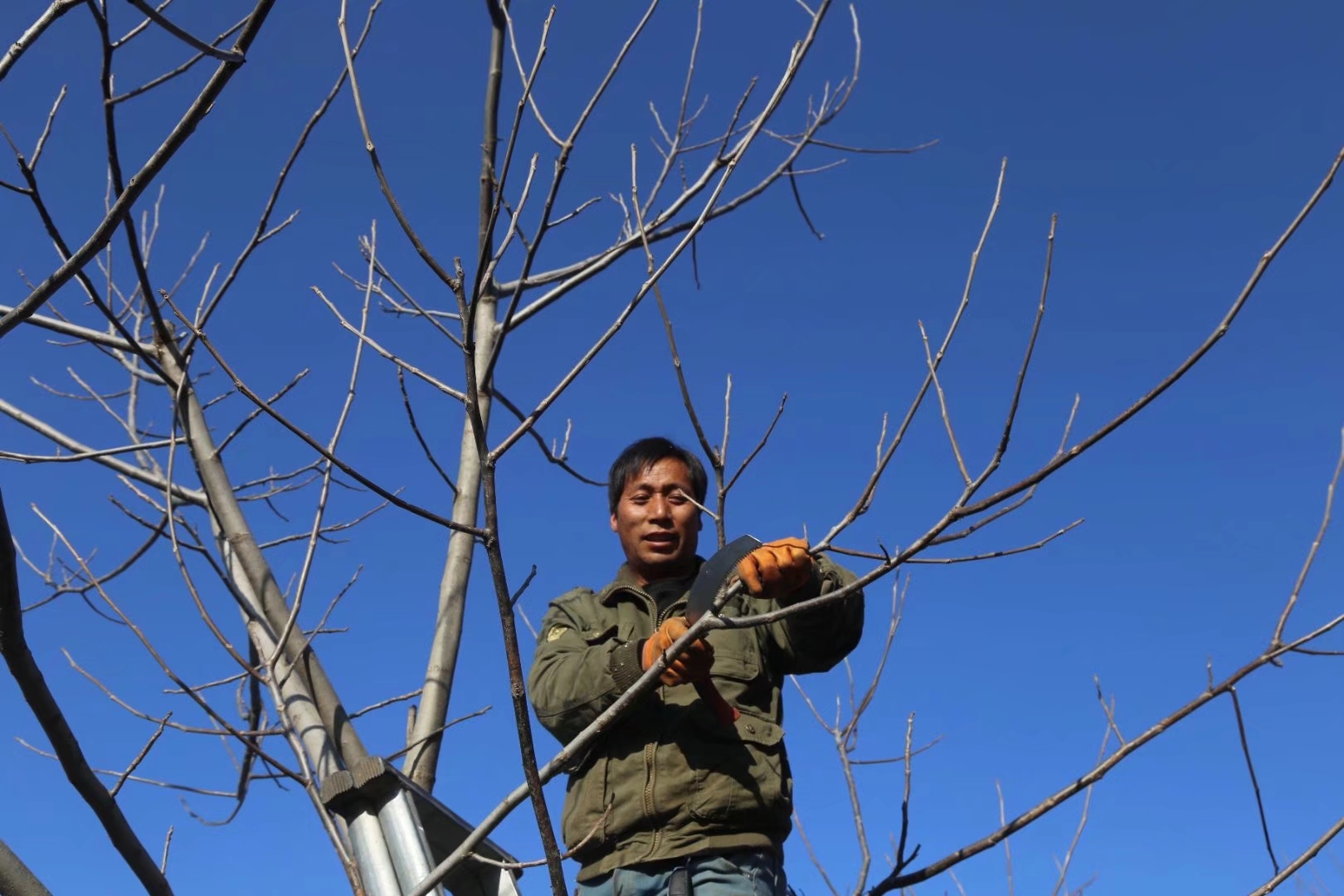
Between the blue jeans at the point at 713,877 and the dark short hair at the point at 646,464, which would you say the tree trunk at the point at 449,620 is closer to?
the dark short hair at the point at 646,464

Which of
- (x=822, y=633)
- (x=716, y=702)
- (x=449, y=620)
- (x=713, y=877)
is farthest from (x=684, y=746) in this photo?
(x=449, y=620)

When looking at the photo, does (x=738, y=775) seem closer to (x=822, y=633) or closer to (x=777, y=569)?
(x=822, y=633)

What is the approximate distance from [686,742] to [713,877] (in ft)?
0.75

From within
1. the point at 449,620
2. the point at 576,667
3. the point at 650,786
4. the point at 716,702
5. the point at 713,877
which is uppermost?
the point at 449,620

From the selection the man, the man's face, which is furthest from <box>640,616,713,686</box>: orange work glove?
the man's face

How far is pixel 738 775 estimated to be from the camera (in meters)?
2.16

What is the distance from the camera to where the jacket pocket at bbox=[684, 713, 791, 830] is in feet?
6.99

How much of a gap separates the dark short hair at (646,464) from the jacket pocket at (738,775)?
2.17ft

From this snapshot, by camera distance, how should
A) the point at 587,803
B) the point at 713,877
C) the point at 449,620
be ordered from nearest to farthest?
the point at 713,877, the point at 587,803, the point at 449,620

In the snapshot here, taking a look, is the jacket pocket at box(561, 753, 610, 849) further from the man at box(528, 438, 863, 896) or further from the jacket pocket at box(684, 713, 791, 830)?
the jacket pocket at box(684, 713, 791, 830)

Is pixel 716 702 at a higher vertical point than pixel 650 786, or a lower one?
higher

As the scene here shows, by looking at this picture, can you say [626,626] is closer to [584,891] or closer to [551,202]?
[584,891]

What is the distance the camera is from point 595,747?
2.26 metres

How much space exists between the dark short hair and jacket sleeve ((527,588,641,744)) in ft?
0.97
